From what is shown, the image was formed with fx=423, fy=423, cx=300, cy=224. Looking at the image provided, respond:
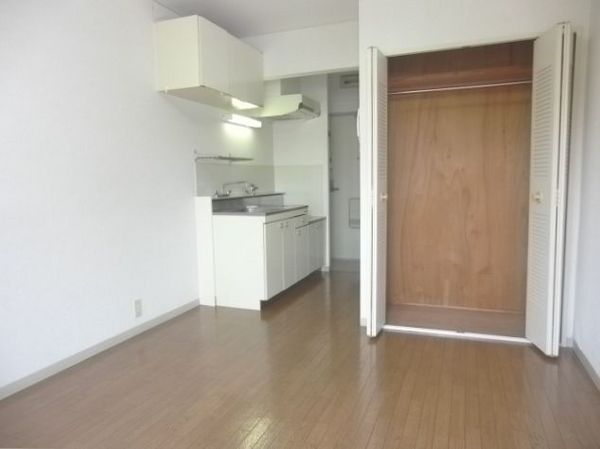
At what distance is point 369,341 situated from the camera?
10.4 ft

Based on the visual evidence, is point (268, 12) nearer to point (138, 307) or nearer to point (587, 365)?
point (138, 307)

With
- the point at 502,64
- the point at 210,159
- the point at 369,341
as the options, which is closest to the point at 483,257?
the point at 369,341

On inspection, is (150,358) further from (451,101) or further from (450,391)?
(451,101)

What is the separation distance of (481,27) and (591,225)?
1505 mm

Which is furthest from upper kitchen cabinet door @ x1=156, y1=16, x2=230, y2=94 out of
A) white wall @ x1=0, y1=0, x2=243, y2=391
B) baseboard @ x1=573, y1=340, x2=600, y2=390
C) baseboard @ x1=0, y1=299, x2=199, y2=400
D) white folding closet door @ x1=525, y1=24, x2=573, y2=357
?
baseboard @ x1=573, y1=340, x2=600, y2=390

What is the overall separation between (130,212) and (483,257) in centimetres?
304

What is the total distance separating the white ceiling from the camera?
3588 millimetres

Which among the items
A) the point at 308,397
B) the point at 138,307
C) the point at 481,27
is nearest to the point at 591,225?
the point at 481,27

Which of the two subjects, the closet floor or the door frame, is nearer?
the door frame

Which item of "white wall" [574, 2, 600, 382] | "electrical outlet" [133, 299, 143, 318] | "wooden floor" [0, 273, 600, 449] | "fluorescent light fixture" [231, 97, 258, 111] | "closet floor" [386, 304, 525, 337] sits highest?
"fluorescent light fixture" [231, 97, 258, 111]

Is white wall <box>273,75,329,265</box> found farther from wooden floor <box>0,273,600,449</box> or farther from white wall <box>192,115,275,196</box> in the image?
wooden floor <box>0,273,600,449</box>

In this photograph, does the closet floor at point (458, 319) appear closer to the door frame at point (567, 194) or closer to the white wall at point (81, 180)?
the door frame at point (567, 194)

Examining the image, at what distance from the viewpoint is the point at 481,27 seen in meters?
2.92

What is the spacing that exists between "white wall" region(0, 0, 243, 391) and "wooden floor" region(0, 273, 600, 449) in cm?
34
